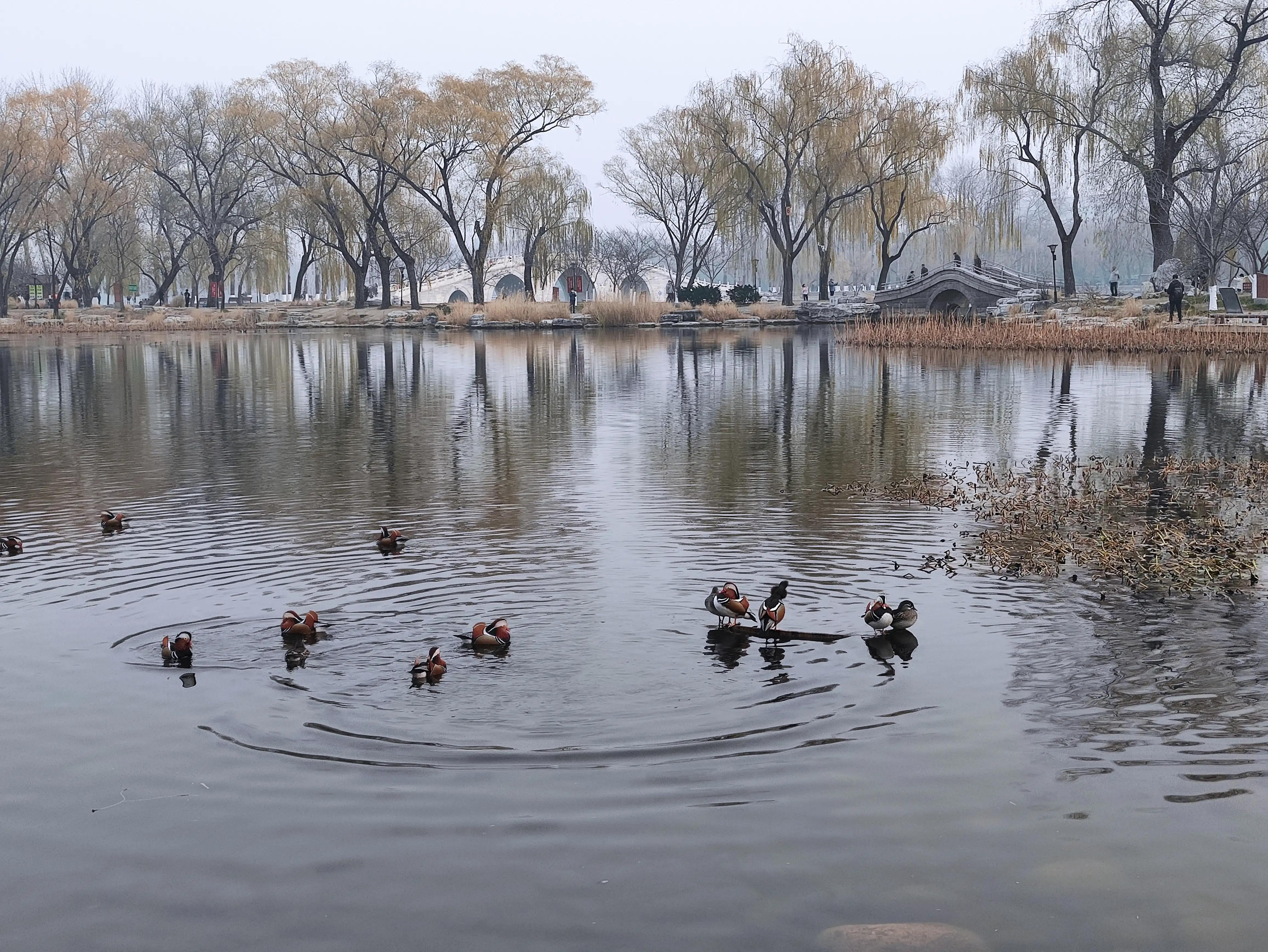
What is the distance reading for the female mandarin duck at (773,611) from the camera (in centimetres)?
890

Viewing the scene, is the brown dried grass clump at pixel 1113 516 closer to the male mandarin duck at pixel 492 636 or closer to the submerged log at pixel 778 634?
the submerged log at pixel 778 634

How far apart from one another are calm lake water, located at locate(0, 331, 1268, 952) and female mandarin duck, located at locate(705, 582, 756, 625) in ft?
0.80

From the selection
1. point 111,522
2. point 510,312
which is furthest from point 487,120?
point 111,522

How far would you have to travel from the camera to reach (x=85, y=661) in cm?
866

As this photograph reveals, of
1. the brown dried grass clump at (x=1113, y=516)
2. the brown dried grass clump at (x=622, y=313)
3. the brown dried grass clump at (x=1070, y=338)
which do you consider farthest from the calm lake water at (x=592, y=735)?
the brown dried grass clump at (x=622, y=313)

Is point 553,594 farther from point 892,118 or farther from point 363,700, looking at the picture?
point 892,118

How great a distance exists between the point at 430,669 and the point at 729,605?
2222 millimetres

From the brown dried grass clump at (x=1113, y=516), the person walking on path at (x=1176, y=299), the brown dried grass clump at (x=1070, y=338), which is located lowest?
the brown dried grass clump at (x=1113, y=516)

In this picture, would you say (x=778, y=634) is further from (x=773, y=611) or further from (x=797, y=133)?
(x=797, y=133)

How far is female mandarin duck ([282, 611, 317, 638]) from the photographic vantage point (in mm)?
8773

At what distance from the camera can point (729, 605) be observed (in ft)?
29.2

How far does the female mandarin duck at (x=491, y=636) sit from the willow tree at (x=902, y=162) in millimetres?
66243

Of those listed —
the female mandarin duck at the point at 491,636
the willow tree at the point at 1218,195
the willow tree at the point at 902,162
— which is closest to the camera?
the female mandarin duck at the point at 491,636

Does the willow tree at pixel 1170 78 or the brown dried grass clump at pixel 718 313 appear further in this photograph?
the brown dried grass clump at pixel 718 313
